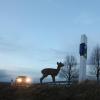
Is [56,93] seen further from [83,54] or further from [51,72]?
[83,54]

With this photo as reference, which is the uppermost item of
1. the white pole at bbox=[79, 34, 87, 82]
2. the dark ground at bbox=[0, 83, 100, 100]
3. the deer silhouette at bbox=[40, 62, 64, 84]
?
the white pole at bbox=[79, 34, 87, 82]

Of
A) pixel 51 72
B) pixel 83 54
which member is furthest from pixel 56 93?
pixel 83 54

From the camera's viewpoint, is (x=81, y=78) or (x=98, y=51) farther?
(x=98, y=51)

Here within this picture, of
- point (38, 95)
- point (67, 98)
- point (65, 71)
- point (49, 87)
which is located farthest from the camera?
point (65, 71)

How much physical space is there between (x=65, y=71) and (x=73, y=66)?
2868 millimetres

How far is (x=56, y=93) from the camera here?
124 feet

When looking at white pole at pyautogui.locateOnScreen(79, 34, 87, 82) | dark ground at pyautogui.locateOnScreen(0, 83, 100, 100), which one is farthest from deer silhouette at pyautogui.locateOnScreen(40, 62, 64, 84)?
white pole at pyautogui.locateOnScreen(79, 34, 87, 82)

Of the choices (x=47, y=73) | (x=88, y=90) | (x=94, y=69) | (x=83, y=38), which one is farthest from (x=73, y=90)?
(x=94, y=69)

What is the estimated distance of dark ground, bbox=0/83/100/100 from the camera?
34906 mm

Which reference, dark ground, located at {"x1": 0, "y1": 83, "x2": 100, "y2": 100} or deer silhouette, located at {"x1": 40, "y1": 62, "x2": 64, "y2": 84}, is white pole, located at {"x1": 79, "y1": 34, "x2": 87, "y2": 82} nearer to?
deer silhouette, located at {"x1": 40, "y1": 62, "x2": 64, "y2": 84}

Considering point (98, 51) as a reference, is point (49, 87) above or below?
below

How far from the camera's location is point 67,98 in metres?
35.5

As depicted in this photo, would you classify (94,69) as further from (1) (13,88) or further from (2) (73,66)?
(1) (13,88)

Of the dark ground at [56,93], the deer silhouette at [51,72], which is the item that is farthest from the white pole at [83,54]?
the dark ground at [56,93]
